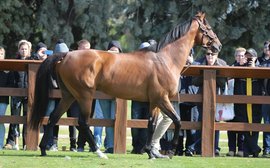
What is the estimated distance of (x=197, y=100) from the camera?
44.3ft

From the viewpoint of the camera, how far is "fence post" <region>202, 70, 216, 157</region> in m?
13.4

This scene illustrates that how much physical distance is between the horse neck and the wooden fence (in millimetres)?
571

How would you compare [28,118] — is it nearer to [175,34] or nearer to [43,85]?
[43,85]

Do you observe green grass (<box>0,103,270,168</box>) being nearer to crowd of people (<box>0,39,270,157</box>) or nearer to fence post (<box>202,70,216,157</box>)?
fence post (<box>202,70,216,157</box>)

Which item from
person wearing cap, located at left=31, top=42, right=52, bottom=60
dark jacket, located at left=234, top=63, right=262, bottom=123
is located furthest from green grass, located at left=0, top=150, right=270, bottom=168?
person wearing cap, located at left=31, top=42, right=52, bottom=60

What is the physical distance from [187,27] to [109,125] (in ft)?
7.23

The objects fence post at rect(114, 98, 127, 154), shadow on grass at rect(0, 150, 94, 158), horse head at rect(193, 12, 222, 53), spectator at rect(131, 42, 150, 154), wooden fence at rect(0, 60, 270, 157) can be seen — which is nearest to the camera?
shadow on grass at rect(0, 150, 94, 158)

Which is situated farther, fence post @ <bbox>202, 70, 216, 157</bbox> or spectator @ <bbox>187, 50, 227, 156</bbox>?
spectator @ <bbox>187, 50, 227, 156</bbox>

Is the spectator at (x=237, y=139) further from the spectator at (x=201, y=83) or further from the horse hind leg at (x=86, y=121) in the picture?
the horse hind leg at (x=86, y=121)

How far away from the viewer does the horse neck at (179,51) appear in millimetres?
12562

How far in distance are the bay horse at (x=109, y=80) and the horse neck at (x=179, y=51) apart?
0.06 ft

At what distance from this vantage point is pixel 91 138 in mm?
12461

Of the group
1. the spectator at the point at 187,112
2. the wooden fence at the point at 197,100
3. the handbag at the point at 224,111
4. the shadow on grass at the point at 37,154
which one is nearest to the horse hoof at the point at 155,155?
the shadow on grass at the point at 37,154

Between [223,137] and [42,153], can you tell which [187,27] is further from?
[223,137]
